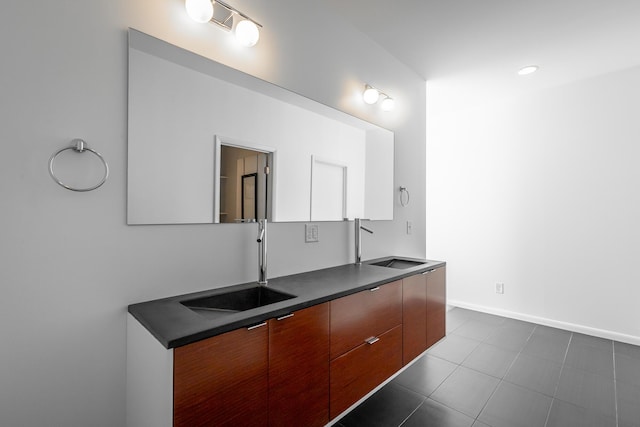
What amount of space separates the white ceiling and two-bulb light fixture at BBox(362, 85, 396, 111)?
41 cm

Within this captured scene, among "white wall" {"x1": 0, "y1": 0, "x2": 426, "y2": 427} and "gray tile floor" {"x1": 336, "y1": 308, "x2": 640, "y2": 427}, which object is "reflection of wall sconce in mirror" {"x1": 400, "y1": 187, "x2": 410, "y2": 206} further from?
"white wall" {"x1": 0, "y1": 0, "x2": 426, "y2": 427}

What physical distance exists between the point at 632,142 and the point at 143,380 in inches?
170

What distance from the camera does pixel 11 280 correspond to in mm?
1071

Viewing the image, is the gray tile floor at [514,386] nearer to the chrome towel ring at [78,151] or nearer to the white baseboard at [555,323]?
the white baseboard at [555,323]

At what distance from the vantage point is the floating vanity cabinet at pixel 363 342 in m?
1.56

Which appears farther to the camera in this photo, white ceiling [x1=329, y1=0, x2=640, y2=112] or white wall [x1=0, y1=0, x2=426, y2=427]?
white ceiling [x1=329, y1=0, x2=640, y2=112]

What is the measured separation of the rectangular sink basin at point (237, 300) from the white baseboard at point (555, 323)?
3.40 m

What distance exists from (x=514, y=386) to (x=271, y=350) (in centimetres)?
201

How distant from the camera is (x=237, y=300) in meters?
1.59

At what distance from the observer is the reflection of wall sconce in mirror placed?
115 inches

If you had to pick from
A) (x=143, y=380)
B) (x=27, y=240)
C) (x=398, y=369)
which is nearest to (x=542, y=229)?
(x=398, y=369)

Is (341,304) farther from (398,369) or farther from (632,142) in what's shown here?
(632,142)

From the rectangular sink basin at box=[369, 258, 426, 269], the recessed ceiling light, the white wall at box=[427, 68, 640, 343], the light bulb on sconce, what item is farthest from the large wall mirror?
the white wall at box=[427, 68, 640, 343]

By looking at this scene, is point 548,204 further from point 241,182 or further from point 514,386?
point 241,182
